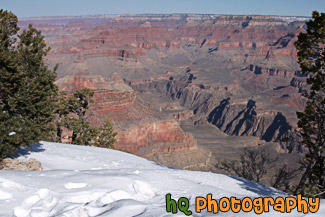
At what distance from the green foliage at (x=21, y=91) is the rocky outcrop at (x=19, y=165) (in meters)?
0.50

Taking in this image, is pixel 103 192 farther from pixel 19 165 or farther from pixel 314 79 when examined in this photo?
pixel 314 79

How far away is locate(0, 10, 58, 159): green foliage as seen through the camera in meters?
14.1

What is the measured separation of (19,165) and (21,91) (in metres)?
3.44

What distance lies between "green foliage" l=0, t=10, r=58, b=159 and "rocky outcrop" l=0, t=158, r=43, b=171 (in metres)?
0.50

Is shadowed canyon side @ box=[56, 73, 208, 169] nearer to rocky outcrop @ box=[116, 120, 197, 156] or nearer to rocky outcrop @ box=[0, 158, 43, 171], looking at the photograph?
rocky outcrop @ box=[116, 120, 197, 156]

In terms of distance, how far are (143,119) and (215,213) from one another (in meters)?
54.1

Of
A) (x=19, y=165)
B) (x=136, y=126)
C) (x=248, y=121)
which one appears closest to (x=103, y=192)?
(x=19, y=165)

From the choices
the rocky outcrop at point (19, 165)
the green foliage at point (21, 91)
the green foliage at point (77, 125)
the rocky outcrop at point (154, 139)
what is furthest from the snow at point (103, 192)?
the rocky outcrop at point (154, 139)

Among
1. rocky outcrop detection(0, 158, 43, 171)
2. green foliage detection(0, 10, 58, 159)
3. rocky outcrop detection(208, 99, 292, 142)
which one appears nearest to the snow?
rocky outcrop detection(0, 158, 43, 171)

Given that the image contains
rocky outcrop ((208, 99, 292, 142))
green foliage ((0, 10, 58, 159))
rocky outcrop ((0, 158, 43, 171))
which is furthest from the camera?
rocky outcrop ((208, 99, 292, 142))

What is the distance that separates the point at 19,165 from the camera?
14.5 metres

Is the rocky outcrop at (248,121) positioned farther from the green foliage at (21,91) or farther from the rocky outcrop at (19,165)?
the rocky outcrop at (19,165)

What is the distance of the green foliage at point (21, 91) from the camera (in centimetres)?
1408

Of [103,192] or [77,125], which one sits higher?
[77,125]
